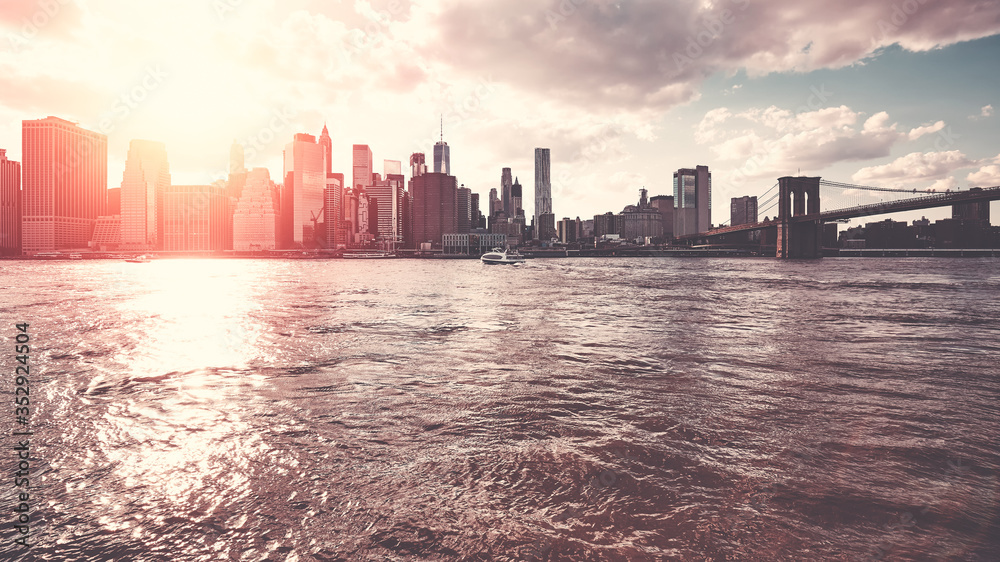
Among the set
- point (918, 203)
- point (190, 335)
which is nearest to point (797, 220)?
point (918, 203)

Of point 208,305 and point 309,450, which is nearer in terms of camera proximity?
point 309,450

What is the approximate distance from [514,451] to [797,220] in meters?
144

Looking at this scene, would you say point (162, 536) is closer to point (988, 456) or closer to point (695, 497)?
point (695, 497)

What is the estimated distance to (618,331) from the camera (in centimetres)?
2009

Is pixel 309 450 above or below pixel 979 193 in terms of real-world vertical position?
below

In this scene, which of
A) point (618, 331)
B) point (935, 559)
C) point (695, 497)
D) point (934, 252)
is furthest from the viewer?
point (934, 252)

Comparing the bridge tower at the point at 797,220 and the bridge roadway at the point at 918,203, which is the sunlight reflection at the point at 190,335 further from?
the bridge tower at the point at 797,220

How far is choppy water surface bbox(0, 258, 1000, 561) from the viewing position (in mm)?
5051

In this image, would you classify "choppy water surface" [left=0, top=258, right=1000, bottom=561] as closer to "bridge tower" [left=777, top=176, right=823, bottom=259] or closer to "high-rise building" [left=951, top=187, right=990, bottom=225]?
"bridge tower" [left=777, top=176, right=823, bottom=259]

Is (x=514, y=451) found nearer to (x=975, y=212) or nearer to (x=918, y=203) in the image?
(x=918, y=203)

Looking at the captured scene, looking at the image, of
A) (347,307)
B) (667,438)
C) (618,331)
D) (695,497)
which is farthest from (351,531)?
(347,307)

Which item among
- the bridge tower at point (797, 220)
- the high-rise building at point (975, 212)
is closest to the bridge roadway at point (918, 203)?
the bridge tower at point (797, 220)

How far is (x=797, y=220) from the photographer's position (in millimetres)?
128375

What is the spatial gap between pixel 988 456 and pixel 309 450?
31.6 ft
